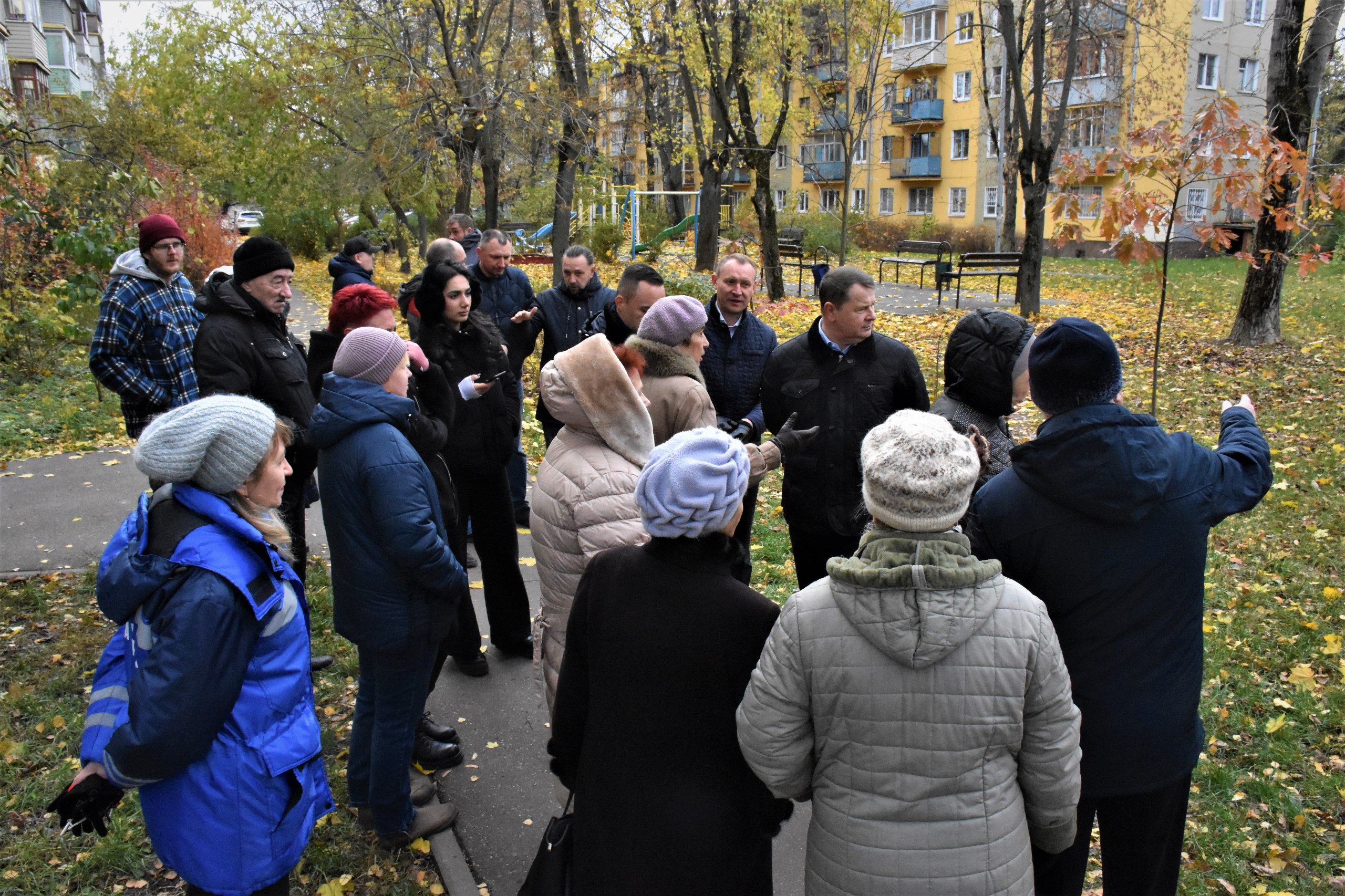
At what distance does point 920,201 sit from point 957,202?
2899 mm

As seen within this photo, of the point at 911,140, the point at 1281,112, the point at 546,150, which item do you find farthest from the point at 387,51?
the point at 911,140

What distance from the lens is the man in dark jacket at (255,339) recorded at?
4.27m

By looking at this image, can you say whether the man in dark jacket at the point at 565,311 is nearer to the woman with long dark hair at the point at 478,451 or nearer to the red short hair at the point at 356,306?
the woman with long dark hair at the point at 478,451

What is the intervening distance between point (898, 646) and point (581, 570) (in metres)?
1.25

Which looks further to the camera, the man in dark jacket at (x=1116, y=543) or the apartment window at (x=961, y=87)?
the apartment window at (x=961, y=87)

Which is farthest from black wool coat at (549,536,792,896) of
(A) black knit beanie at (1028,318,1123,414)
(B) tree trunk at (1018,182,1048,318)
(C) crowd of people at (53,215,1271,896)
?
(B) tree trunk at (1018,182,1048,318)

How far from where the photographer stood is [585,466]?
8.95ft

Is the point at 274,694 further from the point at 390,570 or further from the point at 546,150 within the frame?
the point at 546,150

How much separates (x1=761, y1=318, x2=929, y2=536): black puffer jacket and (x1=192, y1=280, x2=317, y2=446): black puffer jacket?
2212mm

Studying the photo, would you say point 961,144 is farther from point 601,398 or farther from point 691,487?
point 691,487

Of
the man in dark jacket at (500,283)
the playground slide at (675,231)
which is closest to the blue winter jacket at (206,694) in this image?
the man in dark jacket at (500,283)

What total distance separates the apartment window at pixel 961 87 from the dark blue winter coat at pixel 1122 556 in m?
46.8

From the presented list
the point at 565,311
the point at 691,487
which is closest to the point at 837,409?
the point at 691,487

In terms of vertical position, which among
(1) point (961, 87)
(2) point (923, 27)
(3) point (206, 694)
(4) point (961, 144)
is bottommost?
(3) point (206, 694)
